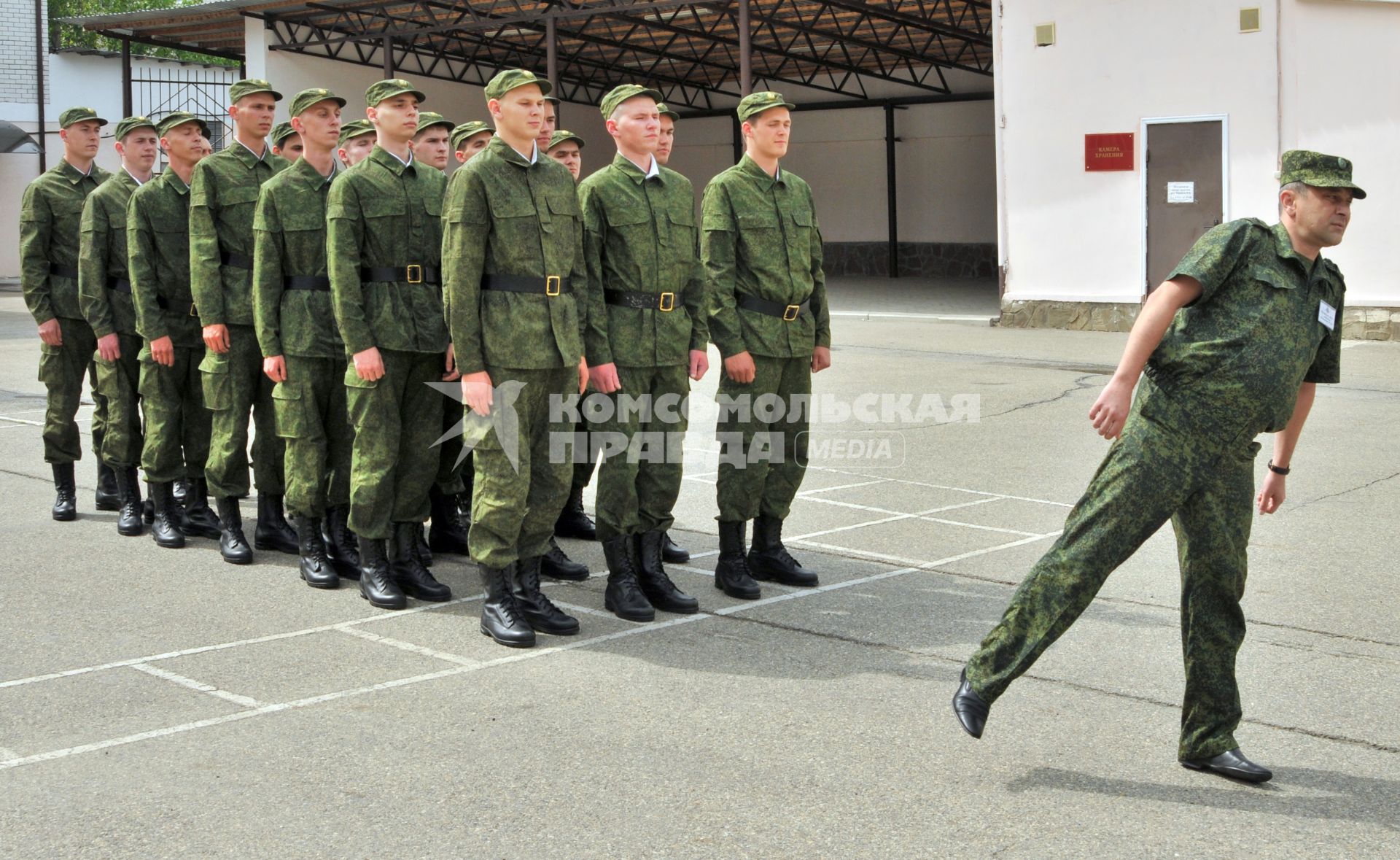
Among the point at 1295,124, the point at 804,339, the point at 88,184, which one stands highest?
the point at 1295,124

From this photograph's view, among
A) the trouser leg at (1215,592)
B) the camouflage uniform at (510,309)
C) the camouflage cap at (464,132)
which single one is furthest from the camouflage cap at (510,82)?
the trouser leg at (1215,592)

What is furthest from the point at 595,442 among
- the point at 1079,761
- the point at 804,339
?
the point at 1079,761

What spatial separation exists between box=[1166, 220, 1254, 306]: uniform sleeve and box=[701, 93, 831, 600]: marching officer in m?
2.46

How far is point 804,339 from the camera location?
6.32m

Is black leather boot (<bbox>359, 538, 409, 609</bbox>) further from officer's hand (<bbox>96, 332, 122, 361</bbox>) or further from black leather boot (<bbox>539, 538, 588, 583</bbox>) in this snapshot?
officer's hand (<bbox>96, 332, 122, 361</bbox>)

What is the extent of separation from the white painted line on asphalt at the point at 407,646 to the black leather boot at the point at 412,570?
516 millimetres

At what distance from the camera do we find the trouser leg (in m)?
4.02

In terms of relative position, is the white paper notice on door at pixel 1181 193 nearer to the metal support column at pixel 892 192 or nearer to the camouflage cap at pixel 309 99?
the camouflage cap at pixel 309 99

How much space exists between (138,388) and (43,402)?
577cm

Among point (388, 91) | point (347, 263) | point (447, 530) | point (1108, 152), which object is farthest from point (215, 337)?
point (1108, 152)

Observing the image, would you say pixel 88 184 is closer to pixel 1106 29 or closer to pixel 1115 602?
pixel 1115 602

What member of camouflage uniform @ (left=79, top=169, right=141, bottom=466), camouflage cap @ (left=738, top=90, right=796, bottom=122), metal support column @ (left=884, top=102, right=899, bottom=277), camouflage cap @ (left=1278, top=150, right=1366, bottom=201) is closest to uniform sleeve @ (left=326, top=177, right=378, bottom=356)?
camouflage cap @ (left=738, top=90, right=796, bottom=122)

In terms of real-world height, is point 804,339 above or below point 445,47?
below

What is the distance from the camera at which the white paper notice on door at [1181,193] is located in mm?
17000
